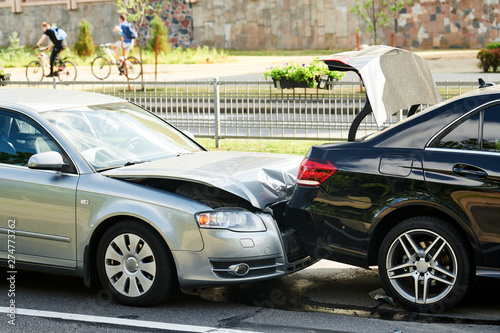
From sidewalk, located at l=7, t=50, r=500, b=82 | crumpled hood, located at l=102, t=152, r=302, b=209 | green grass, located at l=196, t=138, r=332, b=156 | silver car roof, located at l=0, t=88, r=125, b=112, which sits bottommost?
green grass, located at l=196, t=138, r=332, b=156

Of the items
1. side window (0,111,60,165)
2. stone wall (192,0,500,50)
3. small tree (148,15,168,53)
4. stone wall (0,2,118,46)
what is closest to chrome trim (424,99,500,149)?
side window (0,111,60,165)

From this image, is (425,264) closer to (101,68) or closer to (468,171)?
(468,171)

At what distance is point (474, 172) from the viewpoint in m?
5.13

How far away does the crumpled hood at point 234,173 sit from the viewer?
5668 millimetres

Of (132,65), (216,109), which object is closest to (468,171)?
(216,109)

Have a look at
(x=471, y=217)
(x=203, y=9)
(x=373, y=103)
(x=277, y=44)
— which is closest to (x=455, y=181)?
(x=471, y=217)

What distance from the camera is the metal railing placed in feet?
41.7

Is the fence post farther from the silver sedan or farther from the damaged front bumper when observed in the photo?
the damaged front bumper

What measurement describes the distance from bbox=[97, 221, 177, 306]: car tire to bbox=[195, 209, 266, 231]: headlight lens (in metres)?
0.36

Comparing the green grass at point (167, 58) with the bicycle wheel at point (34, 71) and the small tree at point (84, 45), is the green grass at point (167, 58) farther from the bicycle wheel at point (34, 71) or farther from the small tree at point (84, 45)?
the bicycle wheel at point (34, 71)

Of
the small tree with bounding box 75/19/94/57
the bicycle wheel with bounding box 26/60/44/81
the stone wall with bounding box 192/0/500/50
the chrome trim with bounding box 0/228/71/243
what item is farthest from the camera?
the small tree with bounding box 75/19/94/57

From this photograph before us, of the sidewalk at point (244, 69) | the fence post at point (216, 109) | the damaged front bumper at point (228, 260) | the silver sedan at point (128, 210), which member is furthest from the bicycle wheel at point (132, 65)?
the damaged front bumper at point (228, 260)

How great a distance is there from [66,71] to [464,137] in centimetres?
2171

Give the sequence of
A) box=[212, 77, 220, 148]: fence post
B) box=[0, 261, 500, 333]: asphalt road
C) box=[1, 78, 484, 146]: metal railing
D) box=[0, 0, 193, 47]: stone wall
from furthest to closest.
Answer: box=[0, 0, 193, 47]: stone wall
box=[212, 77, 220, 148]: fence post
box=[1, 78, 484, 146]: metal railing
box=[0, 261, 500, 333]: asphalt road
